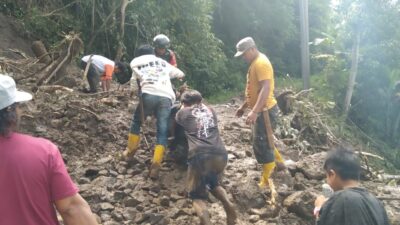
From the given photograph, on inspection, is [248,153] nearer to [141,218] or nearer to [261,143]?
[261,143]

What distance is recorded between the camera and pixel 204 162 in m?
4.45

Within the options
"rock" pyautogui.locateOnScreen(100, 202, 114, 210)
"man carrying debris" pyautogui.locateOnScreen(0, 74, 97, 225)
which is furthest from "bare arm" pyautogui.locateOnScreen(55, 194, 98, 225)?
"rock" pyautogui.locateOnScreen(100, 202, 114, 210)

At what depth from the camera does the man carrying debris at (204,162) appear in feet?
14.6

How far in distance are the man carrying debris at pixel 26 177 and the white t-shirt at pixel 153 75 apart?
3.47 meters

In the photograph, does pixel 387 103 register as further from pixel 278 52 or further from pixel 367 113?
pixel 278 52

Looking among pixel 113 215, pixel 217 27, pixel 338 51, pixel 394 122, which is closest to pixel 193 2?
pixel 338 51

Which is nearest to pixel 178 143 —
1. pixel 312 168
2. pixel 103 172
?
pixel 103 172

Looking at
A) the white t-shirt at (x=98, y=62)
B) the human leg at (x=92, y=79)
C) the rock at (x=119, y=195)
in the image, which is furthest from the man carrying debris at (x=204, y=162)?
the white t-shirt at (x=98, y=62)

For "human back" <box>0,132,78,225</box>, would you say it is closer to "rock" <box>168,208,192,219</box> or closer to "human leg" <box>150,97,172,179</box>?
"rock" <box>168,208,192,219</box>

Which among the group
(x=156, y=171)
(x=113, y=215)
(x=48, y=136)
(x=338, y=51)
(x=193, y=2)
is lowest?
(x=113, y=215)

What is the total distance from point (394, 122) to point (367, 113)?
111 cm

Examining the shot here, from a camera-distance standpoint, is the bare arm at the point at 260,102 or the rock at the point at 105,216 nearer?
the rock at the point at 105,216

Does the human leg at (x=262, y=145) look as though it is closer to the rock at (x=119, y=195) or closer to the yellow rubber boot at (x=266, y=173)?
the yellow rubber boot at (x=266, y=173)

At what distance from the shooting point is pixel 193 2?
622 inches
